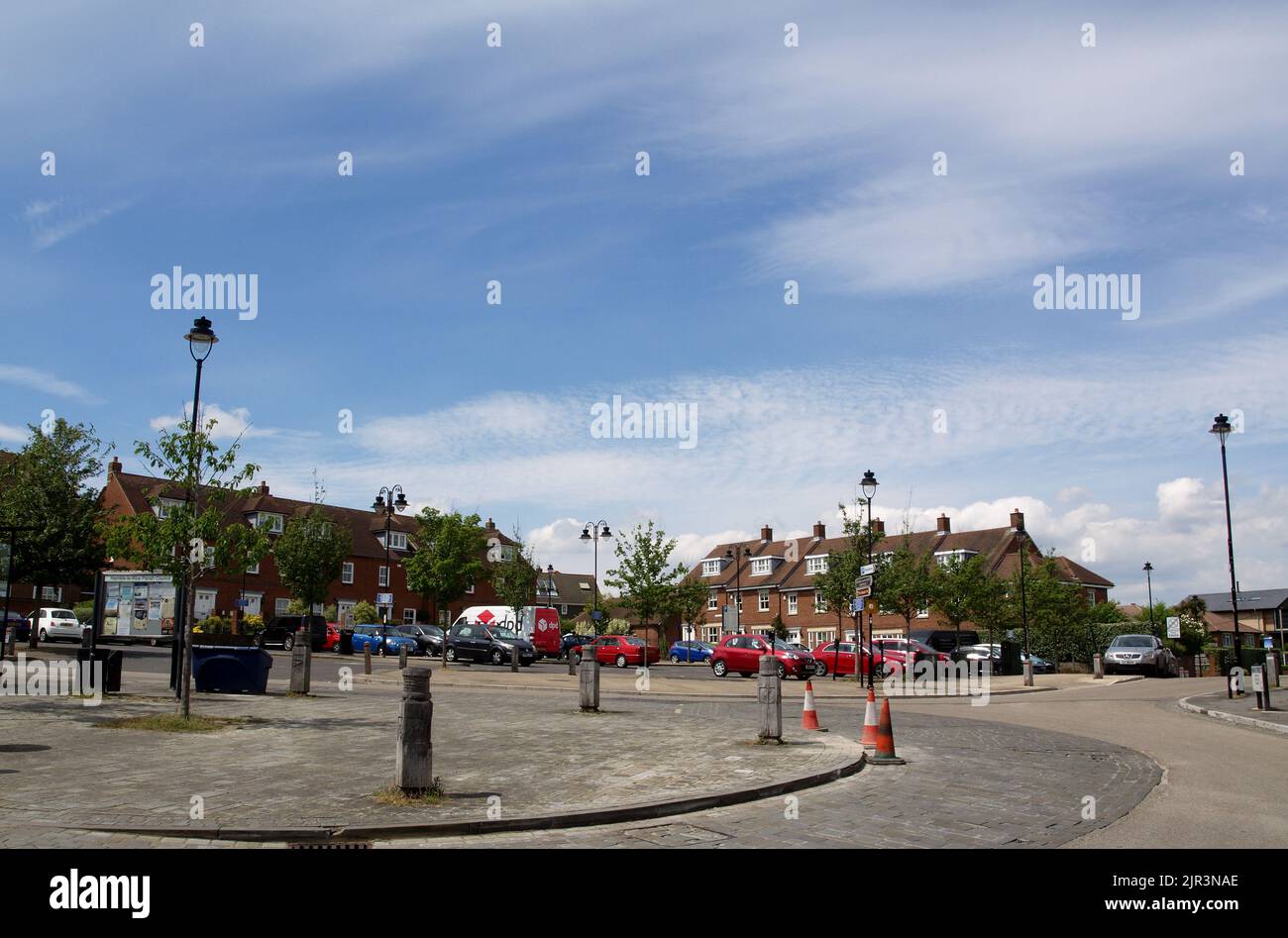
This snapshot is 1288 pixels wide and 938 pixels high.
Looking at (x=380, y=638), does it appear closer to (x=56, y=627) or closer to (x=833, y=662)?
(x=56, y=627)

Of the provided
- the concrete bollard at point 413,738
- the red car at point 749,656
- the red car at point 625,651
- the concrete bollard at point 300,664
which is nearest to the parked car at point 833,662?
the red car at point 749,656

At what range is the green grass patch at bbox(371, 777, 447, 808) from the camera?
29.0 ft

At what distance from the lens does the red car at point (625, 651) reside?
43.9 metres

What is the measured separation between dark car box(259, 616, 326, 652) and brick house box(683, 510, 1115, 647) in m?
33.7

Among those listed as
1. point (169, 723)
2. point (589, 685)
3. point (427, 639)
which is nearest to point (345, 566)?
point (427, 639)

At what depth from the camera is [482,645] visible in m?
39.8

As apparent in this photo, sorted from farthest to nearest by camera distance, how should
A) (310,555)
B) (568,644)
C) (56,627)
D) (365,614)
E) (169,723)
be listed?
(365,614)
(568,644)
(310,555)
(56,627)
(169,723)

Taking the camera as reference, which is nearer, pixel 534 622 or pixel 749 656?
pixel 749 656

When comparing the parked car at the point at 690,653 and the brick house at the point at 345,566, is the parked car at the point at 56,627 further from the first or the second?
the parked car at the point at 690,653

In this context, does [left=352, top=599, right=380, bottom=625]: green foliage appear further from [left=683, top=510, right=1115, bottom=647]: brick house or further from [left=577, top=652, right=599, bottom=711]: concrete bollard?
[left=577, top=652, right=599, bottom=711]: concrete bollard

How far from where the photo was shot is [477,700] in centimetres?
2166

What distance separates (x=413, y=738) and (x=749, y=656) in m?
29.2
